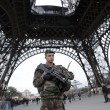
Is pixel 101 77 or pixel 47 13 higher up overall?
pixel 47 13

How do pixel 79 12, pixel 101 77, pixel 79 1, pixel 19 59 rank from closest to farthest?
1. pixel 79 1
2. pixel 79 12
3. pixel 101 77
4. pixel 19 59

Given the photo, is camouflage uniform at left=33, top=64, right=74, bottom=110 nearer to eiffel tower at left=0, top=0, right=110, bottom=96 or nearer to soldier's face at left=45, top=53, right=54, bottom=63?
soldier's face at left=45, top=53, right=54, bottom=63

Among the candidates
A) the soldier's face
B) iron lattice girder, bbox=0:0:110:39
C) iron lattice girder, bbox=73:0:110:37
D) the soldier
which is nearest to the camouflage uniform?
the soldier

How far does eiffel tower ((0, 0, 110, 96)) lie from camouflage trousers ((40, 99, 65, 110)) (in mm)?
27274

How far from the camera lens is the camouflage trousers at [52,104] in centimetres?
504

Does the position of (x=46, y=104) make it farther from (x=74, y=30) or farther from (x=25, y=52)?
(x=25, y=52)

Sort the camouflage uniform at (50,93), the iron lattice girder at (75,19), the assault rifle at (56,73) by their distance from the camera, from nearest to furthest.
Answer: the assault rifle at (56,73) < the camouflage uniform at (50,93) < the iron lattice girder at (75,19)

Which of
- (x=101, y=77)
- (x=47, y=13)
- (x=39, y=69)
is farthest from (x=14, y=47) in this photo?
(x=39, y=69)

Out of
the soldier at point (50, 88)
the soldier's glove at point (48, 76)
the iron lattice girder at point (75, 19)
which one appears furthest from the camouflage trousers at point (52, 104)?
the iron lattice girder at point (75, 19)

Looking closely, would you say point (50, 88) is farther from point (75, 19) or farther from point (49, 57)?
point (75, 19)

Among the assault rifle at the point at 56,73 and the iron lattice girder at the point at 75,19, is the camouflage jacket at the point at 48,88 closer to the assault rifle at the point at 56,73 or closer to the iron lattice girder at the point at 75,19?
the assault rifle at the point at 56,73

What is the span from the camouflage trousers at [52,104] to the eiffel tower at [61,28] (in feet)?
89.5

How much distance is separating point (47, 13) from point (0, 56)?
27.1ft

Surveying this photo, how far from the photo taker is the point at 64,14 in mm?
40719
